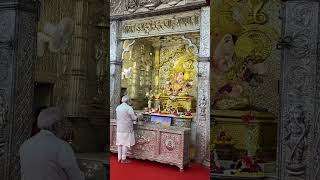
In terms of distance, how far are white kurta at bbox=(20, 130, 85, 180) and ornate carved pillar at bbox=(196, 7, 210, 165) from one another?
21.4 feet

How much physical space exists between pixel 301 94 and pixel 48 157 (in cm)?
181

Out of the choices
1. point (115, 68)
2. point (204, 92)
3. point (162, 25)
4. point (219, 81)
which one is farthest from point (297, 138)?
point (115, 68)

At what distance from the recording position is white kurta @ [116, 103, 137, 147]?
945 centimetres

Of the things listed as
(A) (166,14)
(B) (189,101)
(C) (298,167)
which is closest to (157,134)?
(B) (189,101)

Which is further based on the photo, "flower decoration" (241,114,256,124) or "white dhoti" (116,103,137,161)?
"white dhoti" (116,103,137,161)

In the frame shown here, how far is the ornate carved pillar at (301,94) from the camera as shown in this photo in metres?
2.94

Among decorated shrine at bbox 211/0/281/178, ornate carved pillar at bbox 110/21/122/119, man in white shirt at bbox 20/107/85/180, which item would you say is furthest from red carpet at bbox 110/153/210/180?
man in white shirt at bbox 20/107/85/180

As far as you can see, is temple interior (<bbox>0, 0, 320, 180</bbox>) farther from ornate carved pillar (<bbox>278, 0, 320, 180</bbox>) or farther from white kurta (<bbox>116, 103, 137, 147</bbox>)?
white kurta (<bbox>116, 103, 137, 147</bbox>)

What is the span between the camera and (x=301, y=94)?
2.97 m

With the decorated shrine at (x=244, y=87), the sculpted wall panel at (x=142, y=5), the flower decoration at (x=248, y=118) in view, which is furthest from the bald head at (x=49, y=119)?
the sculpted wall panel at (x=142, y=5)

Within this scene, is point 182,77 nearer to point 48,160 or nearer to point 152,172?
point 152,172

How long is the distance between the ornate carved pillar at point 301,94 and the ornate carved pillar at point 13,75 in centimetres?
238

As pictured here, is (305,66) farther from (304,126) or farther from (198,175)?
(198,175)

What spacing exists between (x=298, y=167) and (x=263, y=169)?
0.71 meters
